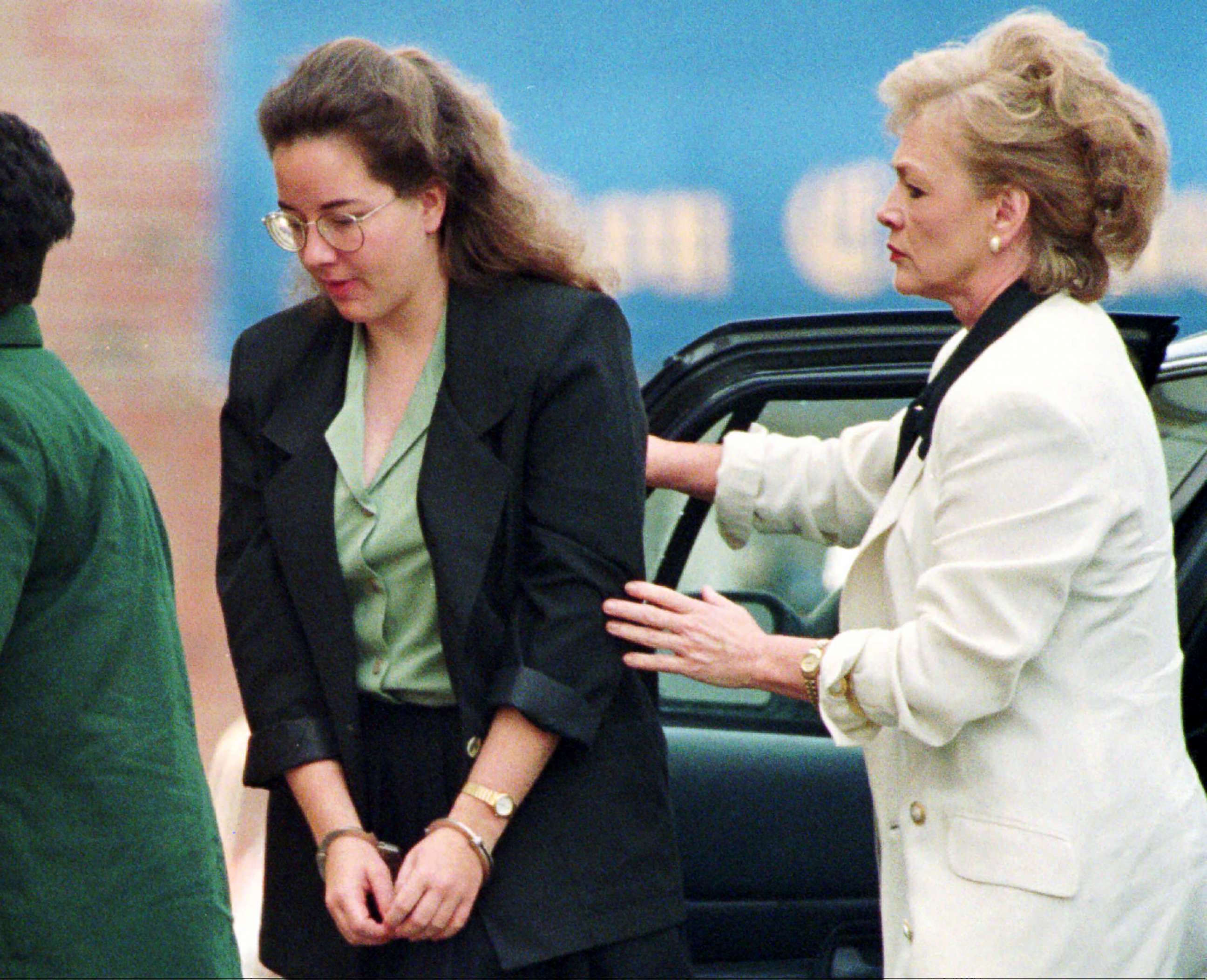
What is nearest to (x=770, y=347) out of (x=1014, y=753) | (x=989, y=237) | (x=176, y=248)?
(x=989, y=237)

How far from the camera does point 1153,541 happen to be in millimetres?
1841

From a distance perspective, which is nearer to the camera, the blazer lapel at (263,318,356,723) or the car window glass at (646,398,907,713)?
the blazer lapel at (263,318,356,723)

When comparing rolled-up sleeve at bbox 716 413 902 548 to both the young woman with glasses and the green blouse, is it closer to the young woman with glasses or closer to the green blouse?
the young woman with glasses

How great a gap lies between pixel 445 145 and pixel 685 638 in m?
0.61

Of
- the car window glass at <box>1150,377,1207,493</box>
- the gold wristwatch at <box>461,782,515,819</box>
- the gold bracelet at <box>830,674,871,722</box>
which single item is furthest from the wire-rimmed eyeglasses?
the car window glass at <box>1150,377,1207,493</box>

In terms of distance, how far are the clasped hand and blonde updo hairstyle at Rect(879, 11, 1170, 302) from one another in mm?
867

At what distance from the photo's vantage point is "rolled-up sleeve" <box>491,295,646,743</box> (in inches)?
75.0

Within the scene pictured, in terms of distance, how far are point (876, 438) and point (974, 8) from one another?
171cm

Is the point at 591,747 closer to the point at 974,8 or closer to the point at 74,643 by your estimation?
the point at 74,643

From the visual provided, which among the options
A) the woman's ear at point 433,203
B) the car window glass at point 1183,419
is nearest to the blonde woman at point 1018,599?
the woman's ear at point 433,203

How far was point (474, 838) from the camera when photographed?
188 centimetres

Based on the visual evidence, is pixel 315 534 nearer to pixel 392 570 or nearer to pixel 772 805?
pixel 392 570

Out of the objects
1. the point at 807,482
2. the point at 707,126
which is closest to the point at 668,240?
the point at 707,126

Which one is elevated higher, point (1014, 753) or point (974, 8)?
point (974, 8)
